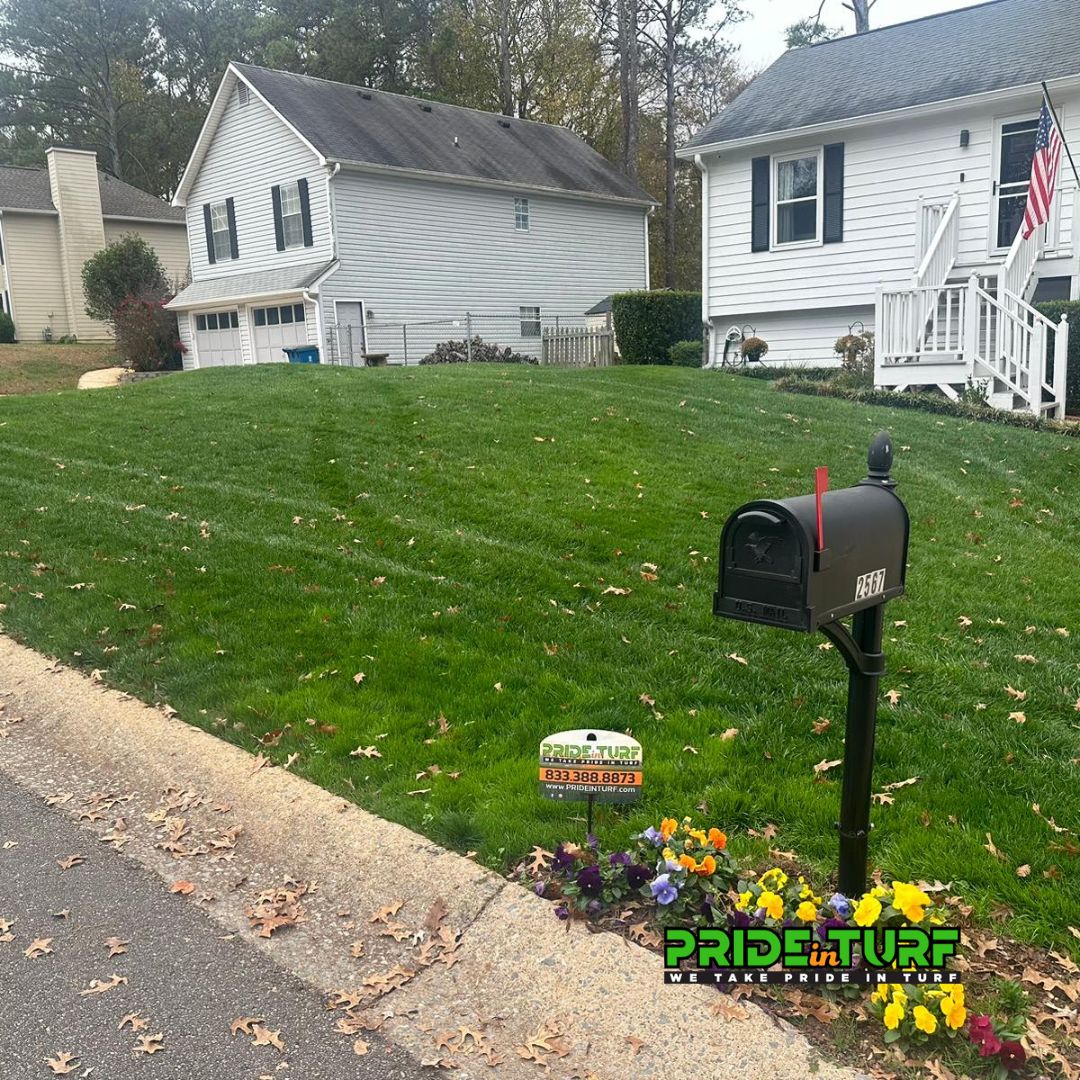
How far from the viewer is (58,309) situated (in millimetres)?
33531

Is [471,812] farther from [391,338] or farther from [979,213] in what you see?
[391,338]

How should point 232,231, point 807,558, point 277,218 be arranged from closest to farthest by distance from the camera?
point 807,558, point 277,218, point 232,231

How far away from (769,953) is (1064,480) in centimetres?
778

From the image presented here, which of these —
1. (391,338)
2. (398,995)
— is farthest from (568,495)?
(391,338)

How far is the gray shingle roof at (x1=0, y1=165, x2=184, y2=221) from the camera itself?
32938 millimetres

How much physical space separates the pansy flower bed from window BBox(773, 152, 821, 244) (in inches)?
643

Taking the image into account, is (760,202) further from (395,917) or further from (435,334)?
(395,917)

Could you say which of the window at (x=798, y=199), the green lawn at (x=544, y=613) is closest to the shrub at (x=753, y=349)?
the window at (x=798, y=199)

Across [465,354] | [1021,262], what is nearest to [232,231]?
[465,354]

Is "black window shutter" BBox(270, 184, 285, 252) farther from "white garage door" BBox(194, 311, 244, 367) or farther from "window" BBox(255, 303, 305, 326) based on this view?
"white garage door" BBox(194, 311, 244, 367)

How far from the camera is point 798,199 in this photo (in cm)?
1788

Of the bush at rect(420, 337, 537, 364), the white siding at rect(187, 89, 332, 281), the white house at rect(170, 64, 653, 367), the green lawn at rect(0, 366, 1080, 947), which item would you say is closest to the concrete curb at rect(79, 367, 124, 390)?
the white house at rect(170, 64, 653, 367)

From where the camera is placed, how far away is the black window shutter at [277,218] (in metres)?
23.8

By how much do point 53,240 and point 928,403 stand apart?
30.6 metres
